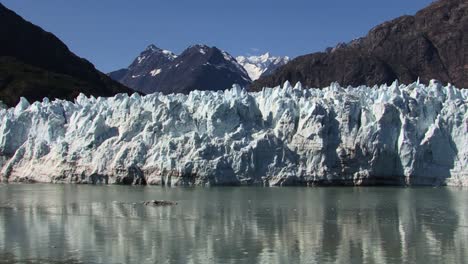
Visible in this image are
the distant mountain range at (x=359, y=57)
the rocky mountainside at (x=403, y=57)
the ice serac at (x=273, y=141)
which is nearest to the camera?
the ice serac at (x=273, y=141)

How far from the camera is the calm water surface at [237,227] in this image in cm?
1500

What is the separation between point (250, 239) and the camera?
56.4 ft

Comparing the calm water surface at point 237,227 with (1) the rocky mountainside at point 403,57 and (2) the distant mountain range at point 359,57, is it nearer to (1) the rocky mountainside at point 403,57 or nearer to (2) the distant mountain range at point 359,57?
(2) the distant mountain range at point 359,57

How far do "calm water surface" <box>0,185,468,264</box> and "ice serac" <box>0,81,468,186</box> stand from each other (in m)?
3.81

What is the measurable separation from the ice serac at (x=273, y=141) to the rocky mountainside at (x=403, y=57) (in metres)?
76.0

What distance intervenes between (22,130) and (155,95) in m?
8.48

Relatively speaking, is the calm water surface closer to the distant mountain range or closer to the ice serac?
the ice serac

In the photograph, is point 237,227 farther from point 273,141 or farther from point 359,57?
point 359,57

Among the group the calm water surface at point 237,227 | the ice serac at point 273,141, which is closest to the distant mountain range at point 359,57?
the ice serac at point 273,141

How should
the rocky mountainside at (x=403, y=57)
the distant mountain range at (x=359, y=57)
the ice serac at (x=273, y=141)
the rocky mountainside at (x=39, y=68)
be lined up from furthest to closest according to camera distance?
the rocky mountainside at (x=403, y=57) → the distant mountain range at (x=359, y=57) → the rocky mountainside at (x=39, y=68) → the ice serac at (x=273, y=141)

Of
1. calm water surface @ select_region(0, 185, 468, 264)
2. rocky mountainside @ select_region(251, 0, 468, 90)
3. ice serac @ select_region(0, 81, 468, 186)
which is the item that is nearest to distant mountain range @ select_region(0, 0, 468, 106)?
rocky mountainside @ select_region(251, 0, 468, 90)

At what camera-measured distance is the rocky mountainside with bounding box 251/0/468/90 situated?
11294 centimetres

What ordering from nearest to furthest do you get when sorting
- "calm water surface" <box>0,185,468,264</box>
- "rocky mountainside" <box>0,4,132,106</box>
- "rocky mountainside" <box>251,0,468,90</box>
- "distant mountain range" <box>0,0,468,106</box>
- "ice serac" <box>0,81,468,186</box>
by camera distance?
1. "calm water surface" <box>0,185,468,264</box>
2. "ice serac" <box>0,81,468,186</box>
3. "rocky mountainside" <box>0,4,132,106</box>
4. "distant mountain range" <box>0,0,468,106</box>
5. "rocky mountainside" <box>251,0,468,90</box>

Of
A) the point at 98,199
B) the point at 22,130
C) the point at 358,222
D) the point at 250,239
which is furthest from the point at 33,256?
the point at 22,130
